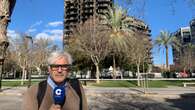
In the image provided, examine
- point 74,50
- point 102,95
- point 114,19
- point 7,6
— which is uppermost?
point 114,19

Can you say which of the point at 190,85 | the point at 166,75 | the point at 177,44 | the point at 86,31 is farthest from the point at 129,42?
the point at 177,44

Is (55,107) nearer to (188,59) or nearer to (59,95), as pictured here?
(59,95)

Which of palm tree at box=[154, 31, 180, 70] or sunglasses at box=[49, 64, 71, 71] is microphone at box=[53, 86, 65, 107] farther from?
palm tree at box=[154, 31, 180, 70]

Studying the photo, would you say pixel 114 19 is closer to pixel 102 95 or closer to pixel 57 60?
pixel 102 95

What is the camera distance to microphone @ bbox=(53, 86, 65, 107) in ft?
11.2

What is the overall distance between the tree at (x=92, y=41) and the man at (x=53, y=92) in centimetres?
5224

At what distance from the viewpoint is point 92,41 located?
2256 inches

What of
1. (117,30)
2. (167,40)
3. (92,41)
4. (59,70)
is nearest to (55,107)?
(59,70)

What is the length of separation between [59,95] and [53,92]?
0.20 ft

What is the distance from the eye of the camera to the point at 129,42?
59.2 metres

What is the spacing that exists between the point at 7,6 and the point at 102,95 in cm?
2596

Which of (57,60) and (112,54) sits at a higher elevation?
(112,54)

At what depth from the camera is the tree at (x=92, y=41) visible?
57.3 m

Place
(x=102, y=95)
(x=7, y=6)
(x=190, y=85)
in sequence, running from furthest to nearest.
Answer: (x=190, y=85), (x=102, y=95), (x=7, y=6)
